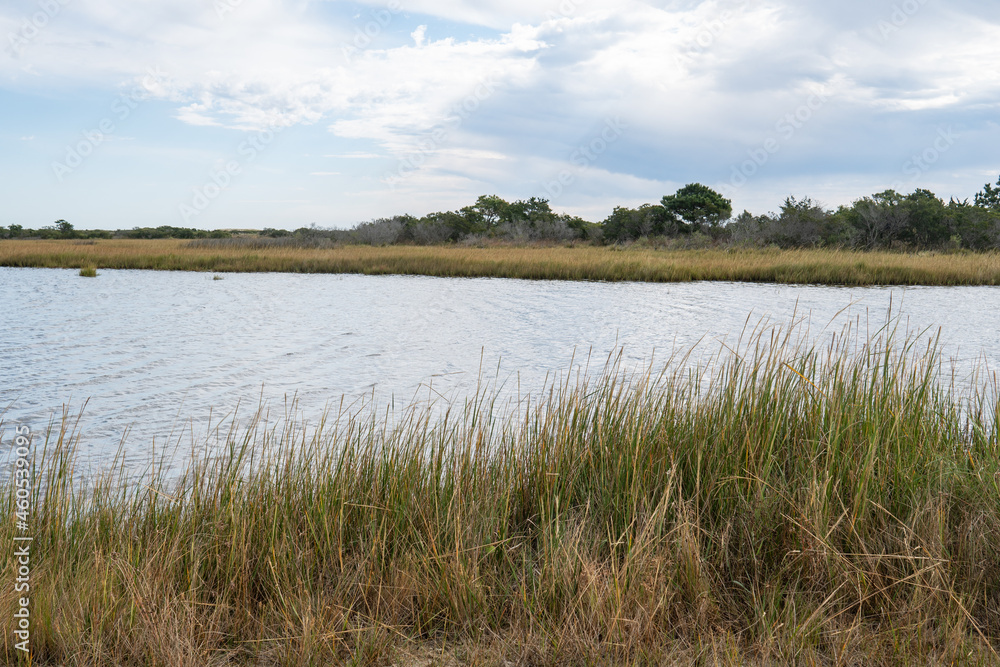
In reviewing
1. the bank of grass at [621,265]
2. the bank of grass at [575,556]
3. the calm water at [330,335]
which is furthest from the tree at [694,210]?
the bank of grass at [575,556]

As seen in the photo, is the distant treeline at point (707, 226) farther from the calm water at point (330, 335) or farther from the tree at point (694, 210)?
the calm water at point (330, 335)

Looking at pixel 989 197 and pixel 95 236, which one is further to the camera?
pixel 95 236

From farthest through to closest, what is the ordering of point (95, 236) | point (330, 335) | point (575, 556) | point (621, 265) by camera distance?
1. point (95, 236)
2. point (621, 265)
3. point (330, 335)
4. point (575, 556)

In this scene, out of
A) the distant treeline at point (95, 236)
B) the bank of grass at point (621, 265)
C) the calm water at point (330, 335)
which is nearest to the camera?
the calm water at point (330, 335)

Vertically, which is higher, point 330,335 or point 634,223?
point 634,223

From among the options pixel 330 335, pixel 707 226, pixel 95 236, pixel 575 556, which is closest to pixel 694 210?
pixel 707 226

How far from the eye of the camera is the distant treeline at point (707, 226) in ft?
95.2

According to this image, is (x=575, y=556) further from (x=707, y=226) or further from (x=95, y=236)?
(x=95, y=236)

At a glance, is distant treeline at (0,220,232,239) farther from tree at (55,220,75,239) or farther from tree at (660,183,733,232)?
tree at (660,183,733,232)

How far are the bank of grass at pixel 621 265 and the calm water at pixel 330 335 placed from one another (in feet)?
5.94

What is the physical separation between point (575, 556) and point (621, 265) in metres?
19.6

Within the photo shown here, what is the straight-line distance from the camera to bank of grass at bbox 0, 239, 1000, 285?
63.0 ft

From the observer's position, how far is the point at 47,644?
2.13 meters

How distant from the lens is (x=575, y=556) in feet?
7.69
